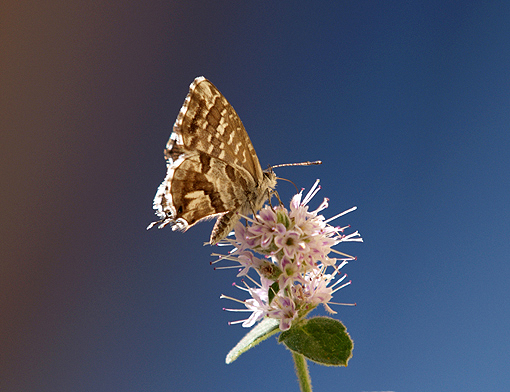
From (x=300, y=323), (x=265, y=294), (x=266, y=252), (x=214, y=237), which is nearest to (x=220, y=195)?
(x=214, y=237)

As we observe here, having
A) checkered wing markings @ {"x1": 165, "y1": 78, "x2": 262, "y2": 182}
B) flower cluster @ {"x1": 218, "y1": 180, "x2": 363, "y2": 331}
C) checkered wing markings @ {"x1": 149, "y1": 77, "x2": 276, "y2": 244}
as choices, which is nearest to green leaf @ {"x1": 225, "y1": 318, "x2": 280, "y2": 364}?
flower cluster @ {"x1": 218, "y1": 180, "x2": 363, "y2": 331}

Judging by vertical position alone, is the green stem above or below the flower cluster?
below

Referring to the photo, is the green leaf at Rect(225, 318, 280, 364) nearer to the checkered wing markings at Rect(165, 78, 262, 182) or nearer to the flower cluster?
the flower cluster

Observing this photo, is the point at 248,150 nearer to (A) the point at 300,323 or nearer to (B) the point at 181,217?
(B) the point at 181,217

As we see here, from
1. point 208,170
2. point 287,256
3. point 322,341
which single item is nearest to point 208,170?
point 208,170

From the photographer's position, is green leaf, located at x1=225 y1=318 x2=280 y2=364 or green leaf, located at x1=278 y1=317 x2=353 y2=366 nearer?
green leaf, located at x1=278 y1=317 x2=353 y2=366

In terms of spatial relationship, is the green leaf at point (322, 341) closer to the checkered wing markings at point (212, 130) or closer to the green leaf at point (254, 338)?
the green leaf at point (254, 338)
